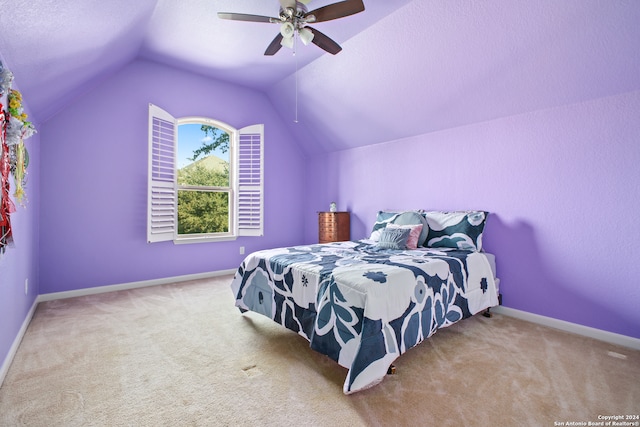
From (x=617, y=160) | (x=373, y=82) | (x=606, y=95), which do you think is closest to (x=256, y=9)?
(x=373, y=82)

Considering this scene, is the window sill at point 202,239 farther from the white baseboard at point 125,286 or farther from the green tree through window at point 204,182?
the white baseboard at point 125,286

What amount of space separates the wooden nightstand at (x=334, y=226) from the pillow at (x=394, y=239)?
4.93 ft

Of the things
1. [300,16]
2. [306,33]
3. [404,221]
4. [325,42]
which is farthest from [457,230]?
[300,16]

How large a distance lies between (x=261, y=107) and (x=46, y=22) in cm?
345

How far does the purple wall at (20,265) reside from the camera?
2.02 metres

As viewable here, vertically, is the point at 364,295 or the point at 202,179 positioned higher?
the point at 202,179

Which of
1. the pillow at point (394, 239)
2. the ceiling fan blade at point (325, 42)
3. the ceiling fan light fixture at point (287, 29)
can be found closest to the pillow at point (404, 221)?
the pillow at point (394, 239)

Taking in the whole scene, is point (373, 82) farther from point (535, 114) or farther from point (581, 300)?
point (581, 300)

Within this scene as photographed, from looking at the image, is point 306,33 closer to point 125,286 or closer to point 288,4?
point 288,4

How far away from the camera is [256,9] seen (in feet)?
9.39

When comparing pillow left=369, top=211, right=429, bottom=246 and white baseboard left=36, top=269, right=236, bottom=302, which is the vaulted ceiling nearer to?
pillow left=369, top=211, right=429, bottom=246

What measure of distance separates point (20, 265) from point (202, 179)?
2.49 metres

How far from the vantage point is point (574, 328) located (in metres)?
2.72

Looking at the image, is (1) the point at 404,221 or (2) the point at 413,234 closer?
(2) the point at 413,234
